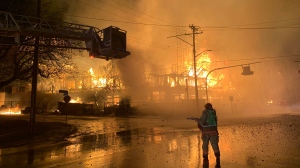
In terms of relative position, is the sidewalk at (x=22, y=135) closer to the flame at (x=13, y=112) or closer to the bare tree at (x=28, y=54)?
the bare tree at (x=28, y=54)

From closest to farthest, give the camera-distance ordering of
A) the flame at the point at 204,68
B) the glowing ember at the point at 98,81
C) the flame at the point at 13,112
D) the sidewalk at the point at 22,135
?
the sidewalk at the point at 22,135, the flame at the point at 13,112, the glowing ember at the point at 98,81, the flame at the point at 204,68

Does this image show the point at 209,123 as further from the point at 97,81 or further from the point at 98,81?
the point at 97,81

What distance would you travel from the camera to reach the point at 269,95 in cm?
6556

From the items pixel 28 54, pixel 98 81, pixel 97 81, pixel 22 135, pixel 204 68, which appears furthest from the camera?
pixel 204 68

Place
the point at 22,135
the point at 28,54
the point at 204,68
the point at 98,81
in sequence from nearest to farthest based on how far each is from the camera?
the point at 22,135 < the point at 28,54 < the point at 98,81 < the point at 204,68

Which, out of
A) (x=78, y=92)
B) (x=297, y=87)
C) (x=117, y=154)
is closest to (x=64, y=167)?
(x=117, y=154)

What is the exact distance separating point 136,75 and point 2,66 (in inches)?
957

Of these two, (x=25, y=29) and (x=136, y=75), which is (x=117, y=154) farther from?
(x=136, y=75)

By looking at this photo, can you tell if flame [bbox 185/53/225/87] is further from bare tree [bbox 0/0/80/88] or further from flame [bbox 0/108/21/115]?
bare tree [bbox 0/0/80/88]

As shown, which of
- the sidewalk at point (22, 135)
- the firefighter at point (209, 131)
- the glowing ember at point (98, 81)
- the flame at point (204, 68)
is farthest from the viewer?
the flame at point (204, 68)

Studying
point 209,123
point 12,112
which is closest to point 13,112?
point 12,112

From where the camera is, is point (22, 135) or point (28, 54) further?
point (28, 54)

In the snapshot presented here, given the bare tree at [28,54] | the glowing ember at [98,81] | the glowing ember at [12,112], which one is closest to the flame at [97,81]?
the glowing ember at [98,81]

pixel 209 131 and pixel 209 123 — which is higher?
pixel 209 123
